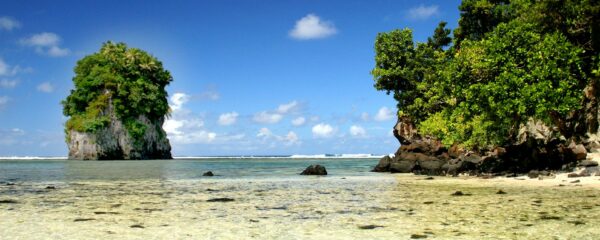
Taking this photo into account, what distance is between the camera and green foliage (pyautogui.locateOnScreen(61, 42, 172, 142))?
76.9m

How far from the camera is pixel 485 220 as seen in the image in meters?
8.78

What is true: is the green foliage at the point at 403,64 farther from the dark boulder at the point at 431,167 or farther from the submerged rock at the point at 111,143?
the submerged rock at the point at 111,143

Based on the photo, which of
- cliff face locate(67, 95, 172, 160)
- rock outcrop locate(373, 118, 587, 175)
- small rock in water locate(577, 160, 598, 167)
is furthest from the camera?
cliff face locate(67, 95, 172, 160)

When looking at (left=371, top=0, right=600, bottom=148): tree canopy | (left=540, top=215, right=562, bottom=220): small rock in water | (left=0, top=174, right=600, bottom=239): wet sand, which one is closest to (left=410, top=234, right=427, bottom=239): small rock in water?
(left=0, top=174, right=600, bottom=239): wet sand

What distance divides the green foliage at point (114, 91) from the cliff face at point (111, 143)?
0.85 metres

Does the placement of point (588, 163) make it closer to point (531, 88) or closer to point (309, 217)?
point (531, 88)

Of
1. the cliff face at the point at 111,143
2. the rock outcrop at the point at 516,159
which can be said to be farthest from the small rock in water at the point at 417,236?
the cliff face at the point at 111,143

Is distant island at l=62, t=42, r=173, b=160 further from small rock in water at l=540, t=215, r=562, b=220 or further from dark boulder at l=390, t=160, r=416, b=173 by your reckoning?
small rock in water at l=540, t=215, r=562, b=220

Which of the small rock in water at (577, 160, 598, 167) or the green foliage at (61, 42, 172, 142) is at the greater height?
the green foliage at (61, 42, 172, 142)

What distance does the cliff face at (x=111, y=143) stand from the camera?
250 feet

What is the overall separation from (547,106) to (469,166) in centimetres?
772

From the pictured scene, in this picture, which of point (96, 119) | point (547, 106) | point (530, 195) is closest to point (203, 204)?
point (530, 195)

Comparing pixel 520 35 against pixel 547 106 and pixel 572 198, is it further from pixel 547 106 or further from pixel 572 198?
pixel 572 198

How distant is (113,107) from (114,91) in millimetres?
2567
